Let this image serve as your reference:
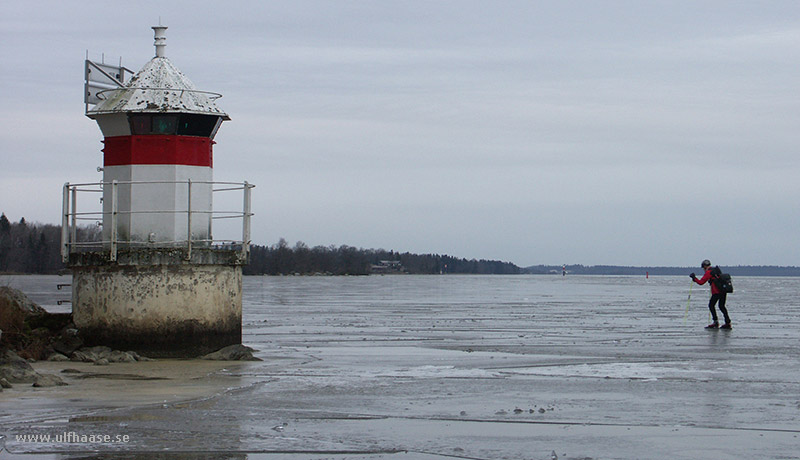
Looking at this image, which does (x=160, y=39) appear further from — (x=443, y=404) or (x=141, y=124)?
(x=443, y=404)

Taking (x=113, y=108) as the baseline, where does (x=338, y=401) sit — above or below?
below

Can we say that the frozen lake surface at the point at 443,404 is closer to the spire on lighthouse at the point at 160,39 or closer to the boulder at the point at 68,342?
the boulder at the point at 68,342

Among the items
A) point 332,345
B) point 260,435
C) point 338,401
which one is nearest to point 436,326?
point 332,345

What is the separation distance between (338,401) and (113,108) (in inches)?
286

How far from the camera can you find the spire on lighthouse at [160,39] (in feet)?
54.0

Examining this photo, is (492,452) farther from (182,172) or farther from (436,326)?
(436,326)

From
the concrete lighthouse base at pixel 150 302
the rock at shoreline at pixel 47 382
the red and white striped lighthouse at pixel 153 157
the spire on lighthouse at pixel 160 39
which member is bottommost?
the rock at shoreline at pixel 47 382

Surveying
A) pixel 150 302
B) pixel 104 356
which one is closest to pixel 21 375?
pixel 104 356

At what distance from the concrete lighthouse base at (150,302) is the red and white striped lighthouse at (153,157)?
55cm

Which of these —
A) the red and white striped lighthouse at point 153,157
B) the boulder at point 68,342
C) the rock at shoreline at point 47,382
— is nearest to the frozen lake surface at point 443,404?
the rock at shoreline at point 47,382

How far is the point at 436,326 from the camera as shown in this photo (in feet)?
76.6

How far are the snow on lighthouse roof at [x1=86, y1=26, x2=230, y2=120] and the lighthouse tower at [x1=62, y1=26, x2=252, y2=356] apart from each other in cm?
2

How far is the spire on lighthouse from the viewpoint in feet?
54.0

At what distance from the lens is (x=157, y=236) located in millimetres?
15461
